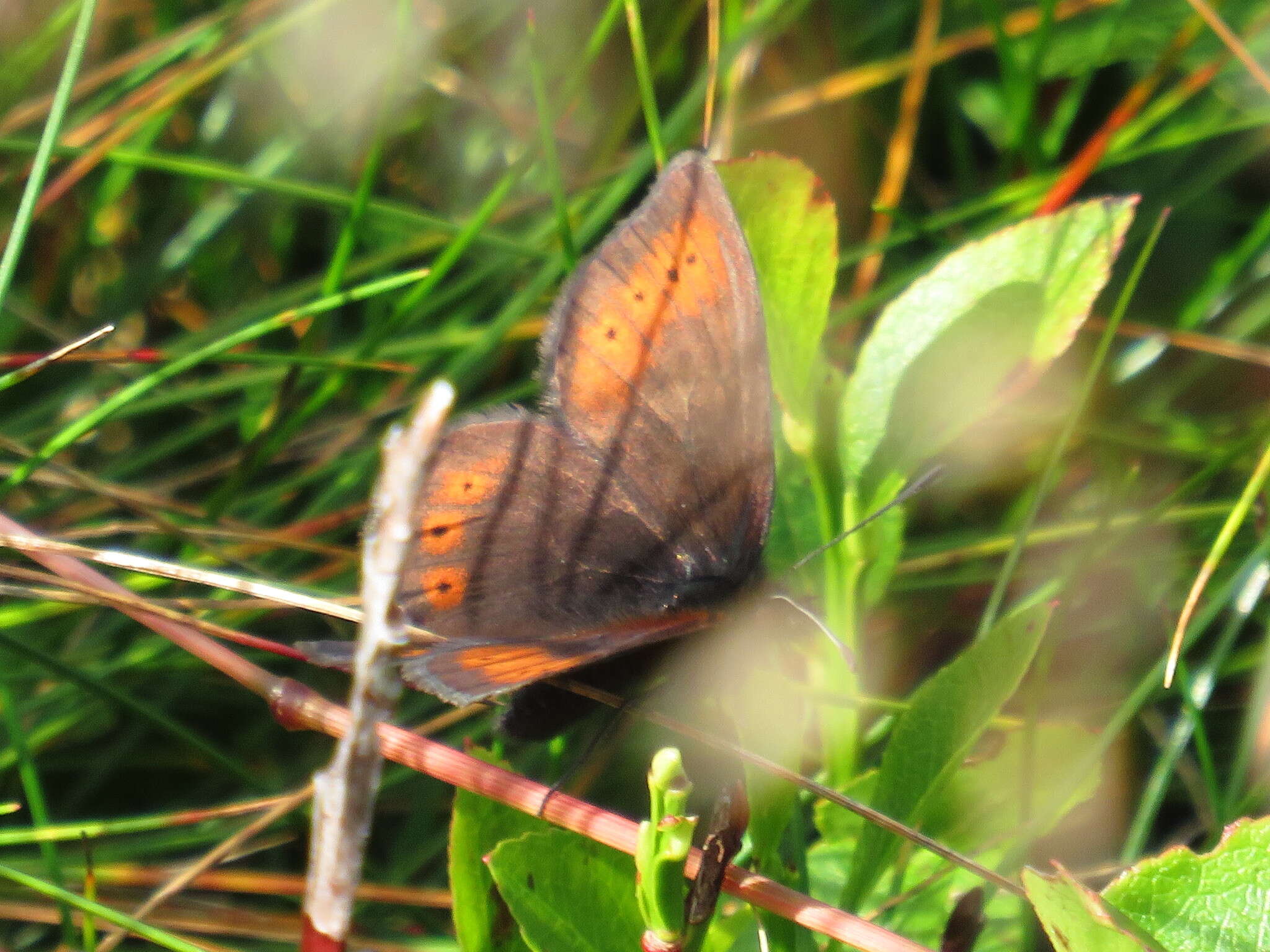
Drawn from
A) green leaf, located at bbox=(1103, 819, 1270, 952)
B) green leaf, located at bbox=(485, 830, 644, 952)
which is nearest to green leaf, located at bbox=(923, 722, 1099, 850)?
green leaf, located at bbox=(1103, 819, 1270, 952)

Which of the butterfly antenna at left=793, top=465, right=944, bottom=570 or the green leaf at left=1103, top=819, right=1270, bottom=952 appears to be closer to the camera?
the green leaf at left=1103, top=819, right=1270, bottom=952

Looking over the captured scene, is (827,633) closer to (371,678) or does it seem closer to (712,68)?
(371,678)

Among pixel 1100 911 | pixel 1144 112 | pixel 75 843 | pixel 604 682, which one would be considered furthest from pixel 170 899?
pixel 1144 112

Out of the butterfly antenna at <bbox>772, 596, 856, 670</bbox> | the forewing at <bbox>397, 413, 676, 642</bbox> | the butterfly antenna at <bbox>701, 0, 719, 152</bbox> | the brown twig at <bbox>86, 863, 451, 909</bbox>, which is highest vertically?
the butterfly antenna at <bbox>701, 0, 719, 152</bbox>

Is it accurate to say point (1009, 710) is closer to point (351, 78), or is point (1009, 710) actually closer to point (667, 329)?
point (667, 329)

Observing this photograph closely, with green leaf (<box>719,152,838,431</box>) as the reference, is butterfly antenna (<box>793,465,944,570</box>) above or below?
below

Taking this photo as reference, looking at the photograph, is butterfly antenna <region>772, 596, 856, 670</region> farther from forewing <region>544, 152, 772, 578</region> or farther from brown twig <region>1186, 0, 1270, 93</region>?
brown twig <region>1186, 0, 1270, 93</region>
